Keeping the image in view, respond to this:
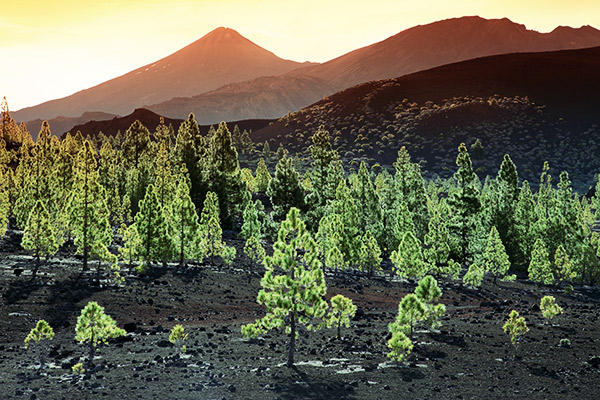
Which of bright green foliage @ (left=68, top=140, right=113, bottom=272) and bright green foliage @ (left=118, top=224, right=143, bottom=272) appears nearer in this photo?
bright green foliage @ (left=68, top=140, right=113, bottom=272)

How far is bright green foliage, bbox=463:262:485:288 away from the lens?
46.9m

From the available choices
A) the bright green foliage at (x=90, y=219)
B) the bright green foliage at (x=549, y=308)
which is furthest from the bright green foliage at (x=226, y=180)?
the bright green foliage at (x=549, y=308)

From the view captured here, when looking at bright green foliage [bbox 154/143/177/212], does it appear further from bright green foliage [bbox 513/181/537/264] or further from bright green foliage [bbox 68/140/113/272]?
bright green foliage [bbox 513/181/537/264]

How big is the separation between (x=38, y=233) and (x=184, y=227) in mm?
12577

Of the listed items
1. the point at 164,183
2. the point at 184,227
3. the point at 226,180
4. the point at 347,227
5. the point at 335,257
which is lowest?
the point at 335,257

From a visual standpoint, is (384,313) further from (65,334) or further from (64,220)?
(64,220)

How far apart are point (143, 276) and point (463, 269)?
35182 mm

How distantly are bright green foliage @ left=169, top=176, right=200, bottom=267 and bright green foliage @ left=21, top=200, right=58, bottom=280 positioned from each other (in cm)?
1082

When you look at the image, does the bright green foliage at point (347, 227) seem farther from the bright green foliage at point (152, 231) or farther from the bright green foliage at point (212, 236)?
the bright green foliage at point (152, 231)

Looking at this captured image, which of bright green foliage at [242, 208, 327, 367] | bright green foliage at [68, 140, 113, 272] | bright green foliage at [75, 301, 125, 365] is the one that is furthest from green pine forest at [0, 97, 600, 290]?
bright green foliage at [242, 208, 327, 367]

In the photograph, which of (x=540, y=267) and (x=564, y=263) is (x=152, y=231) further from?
(x=564, y=263)

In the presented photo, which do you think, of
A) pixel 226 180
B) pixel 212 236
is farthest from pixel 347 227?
pixel 226 180

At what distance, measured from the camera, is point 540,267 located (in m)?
49.5

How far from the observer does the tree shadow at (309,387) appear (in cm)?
1933
